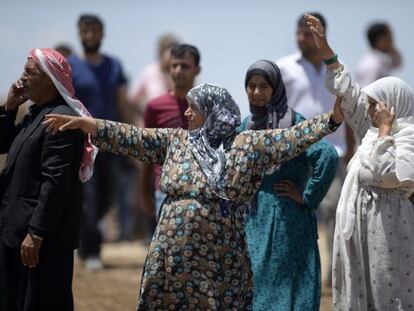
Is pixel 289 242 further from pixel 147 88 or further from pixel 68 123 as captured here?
pixel 147 88

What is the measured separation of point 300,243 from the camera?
8.55 metres

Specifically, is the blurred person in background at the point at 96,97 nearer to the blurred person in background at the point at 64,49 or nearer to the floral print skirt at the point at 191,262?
the blurred person in background at the point at 64,49

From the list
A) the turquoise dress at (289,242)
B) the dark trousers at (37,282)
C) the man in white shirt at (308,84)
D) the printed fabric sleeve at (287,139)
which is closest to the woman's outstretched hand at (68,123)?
the dark trousers at (37,282)

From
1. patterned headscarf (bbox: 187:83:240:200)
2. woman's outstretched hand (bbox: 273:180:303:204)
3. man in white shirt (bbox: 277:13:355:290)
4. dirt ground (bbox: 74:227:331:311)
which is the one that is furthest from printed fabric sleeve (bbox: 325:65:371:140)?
man in white shirt (bbox: 277:13:355:290)

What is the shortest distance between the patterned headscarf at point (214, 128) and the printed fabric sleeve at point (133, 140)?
19 cm

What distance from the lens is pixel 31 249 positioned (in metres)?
7.57

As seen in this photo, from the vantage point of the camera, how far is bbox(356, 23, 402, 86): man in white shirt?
43.3ft

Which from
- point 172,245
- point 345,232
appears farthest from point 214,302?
point 345,232

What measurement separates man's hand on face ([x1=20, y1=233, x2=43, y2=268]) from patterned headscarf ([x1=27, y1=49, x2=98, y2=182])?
0.53 meters

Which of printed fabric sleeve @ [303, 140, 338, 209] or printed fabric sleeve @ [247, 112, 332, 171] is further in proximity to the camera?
printed fabric sleeve @ [303, 140, 338, 209]

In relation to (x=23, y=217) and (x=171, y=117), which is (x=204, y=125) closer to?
(x=23, y=217)

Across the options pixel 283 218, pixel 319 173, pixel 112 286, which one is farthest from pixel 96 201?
pixel 319 173

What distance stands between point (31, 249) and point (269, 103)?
1960mm

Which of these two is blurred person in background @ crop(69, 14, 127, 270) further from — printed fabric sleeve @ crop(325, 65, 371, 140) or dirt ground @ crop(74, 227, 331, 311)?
printed fabric sleeve @ crop(325, 65, 371, 140)
